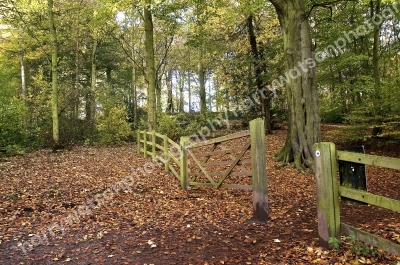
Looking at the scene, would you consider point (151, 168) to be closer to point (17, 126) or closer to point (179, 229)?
point (179, 229)

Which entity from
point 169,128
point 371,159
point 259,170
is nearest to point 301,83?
point 259,170

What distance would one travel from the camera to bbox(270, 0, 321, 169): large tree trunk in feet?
25.8

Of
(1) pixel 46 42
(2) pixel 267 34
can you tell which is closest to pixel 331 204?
(2) pixel 267 34

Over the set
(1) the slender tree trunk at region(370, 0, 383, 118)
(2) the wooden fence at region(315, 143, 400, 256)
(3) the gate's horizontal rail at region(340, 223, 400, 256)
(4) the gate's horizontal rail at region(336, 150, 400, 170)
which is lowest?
(3) the gate's horizontal rail at region(340, 223, 400, 256)

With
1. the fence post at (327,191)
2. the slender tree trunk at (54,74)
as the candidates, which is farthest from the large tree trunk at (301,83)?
the slender tree trunk at (54,74)


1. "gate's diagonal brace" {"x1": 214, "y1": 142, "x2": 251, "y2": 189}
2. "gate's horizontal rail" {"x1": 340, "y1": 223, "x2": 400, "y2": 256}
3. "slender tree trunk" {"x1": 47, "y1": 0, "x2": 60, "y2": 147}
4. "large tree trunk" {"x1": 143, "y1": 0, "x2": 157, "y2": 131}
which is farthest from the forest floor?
"large tree trunk" {"x1": 143, "y1": 0, "x2": 157, "y2": 131}

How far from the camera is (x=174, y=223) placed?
16.0ft

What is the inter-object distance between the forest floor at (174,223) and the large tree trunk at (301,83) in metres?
0.81

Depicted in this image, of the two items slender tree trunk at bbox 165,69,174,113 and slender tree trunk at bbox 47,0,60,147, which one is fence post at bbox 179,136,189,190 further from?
slender tree trunk at bbox 165,69,174,113

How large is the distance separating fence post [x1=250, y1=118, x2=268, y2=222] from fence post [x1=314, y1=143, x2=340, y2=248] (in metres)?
1.29

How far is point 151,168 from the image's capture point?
9828 mm

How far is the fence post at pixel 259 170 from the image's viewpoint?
4.56m

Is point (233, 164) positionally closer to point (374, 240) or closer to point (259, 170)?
point (259, 170)

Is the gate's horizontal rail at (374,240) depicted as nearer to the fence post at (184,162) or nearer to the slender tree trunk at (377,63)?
the fence post at (184,162)
